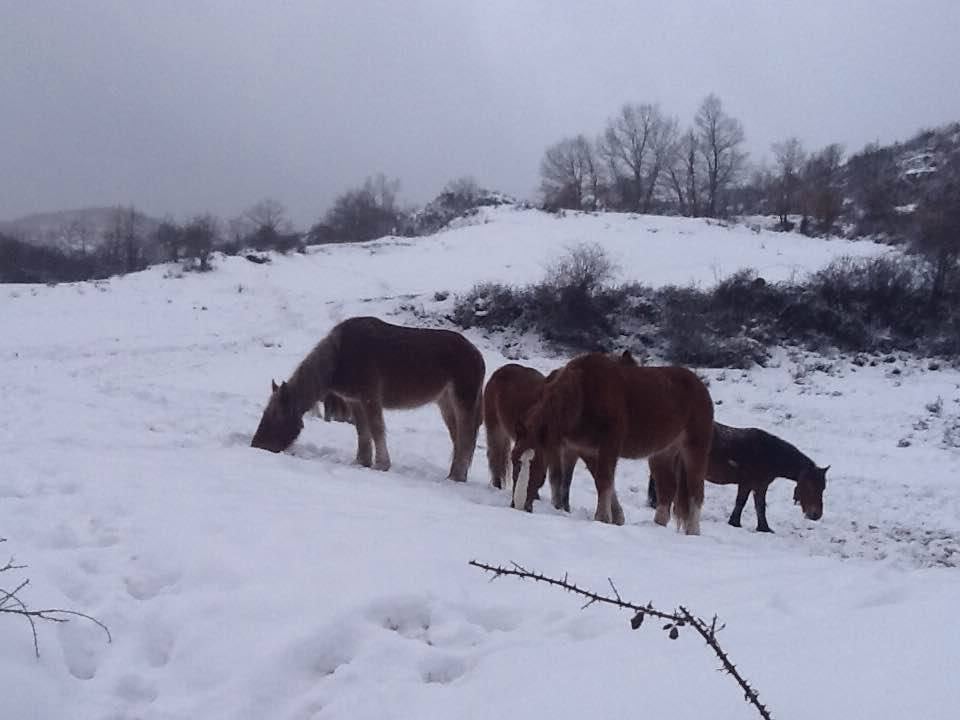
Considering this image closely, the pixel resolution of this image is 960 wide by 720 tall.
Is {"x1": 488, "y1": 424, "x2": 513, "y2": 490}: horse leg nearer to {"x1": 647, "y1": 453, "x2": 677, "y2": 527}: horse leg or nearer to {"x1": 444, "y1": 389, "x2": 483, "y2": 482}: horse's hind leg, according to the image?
{"x1": 444, "y1": 389, "x2": 483, "y2": 482}: horse's hind leg

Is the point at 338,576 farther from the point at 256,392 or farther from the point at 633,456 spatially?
the point at 256,392

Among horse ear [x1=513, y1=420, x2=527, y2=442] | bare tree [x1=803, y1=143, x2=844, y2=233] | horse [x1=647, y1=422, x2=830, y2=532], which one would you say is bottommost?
horse [x1=647, y1=422, x2=830, y2=532]

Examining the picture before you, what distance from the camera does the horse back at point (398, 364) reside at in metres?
8.79

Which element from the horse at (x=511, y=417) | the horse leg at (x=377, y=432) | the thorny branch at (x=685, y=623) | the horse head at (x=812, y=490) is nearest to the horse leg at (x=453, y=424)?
the horse at (x=511, y=417)

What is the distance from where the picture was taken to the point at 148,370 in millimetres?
17125

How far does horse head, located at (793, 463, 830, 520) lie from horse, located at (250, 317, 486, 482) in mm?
4764

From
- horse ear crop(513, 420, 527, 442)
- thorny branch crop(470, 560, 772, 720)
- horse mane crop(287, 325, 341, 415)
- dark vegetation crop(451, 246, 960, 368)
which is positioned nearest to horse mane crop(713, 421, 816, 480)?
horse ear crop(513, 420, 527, 442)

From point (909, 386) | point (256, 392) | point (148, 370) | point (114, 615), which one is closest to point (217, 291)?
point (148, 370)

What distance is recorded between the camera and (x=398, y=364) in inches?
347

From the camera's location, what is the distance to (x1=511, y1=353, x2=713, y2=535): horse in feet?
23.1

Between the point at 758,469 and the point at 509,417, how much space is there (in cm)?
380

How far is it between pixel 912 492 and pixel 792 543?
4.15m

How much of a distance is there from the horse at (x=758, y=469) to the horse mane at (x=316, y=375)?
15.0 feet

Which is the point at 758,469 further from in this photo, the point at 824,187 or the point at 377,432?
the point at 824,187
